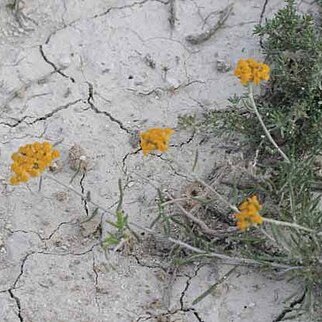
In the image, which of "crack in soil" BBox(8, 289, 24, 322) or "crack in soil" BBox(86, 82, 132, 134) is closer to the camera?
"crack in soil" BBox(8, 289, 24, 322)

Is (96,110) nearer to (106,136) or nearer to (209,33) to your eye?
(106,136)

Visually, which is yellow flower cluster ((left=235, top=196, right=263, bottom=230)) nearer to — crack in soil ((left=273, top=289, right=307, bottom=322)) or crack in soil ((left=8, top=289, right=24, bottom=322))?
crack in soil ((left=273, top=289, right=307, bottom=322))

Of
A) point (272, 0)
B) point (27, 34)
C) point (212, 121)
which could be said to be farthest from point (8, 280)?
point (272, 0)

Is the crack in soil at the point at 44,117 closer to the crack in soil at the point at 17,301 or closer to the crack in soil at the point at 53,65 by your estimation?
the crack in soil at the point at 53,65

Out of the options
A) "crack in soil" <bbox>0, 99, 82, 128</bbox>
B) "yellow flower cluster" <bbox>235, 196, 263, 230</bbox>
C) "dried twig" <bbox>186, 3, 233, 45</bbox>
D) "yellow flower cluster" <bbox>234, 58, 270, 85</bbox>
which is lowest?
"crack in soil" <bbox>0, 99, 82, 128</bbox>

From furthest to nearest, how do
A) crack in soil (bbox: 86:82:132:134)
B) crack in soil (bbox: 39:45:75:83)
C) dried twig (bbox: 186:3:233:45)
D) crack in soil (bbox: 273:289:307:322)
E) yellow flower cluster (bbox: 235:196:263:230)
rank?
dried twig (bbox: 186:3:233:45) → crack in soil (bbox: 39:45:75:83) → crack in soil (bbox: 86:82:132:134) → crack in soil (bbox: 273:289:307:322) → yellow flower cluster (bbox: 235:196:263:230)

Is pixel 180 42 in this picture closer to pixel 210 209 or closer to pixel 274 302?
pixel 210 209

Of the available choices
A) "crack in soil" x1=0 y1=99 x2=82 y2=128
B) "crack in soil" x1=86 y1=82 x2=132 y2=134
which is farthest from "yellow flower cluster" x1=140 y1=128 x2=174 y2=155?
"crack in soil" x1=0 y1=99 x2=82 y2=128
